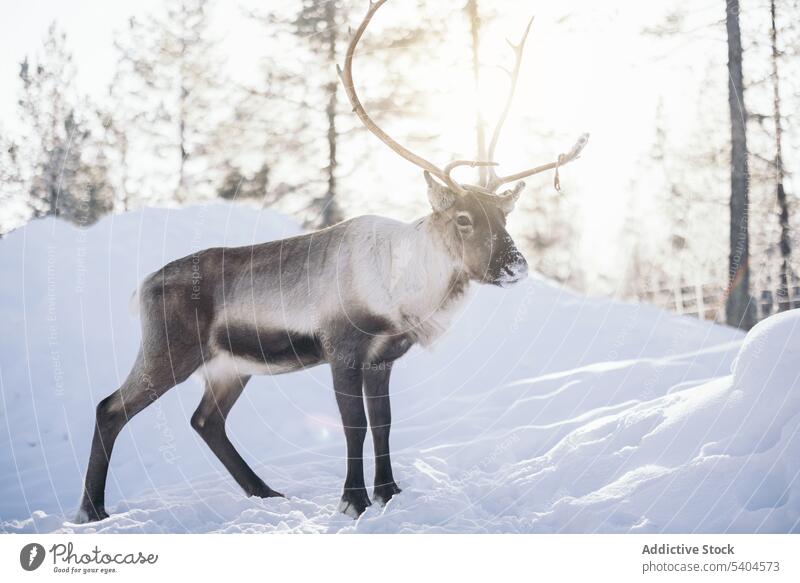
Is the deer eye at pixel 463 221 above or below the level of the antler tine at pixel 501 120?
below

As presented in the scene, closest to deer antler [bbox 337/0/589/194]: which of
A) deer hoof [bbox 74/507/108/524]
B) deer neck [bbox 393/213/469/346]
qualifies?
deer neck [bbox 393/213/469/346]

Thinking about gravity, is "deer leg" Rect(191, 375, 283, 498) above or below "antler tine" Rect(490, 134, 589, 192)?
below

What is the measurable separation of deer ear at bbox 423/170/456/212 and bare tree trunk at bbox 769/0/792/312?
5.00 meters

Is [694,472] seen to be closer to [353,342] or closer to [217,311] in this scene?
[353,342]

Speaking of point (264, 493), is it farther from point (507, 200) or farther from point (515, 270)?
point (507, 200)

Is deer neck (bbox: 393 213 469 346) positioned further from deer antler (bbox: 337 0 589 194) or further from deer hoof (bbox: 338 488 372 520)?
deer hoof (bbox: 338 488 372 520)

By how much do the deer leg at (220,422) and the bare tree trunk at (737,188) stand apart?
18.7ft

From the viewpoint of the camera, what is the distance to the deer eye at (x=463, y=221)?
3.99 m

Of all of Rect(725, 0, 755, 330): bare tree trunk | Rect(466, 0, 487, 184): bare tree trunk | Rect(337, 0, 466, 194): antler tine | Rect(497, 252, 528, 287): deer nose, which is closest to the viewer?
Rect(497, 252, 528, 287): deer nose

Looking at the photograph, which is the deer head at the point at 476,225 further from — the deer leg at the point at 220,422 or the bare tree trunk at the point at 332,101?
the bare tree trunk at the point at 332,101

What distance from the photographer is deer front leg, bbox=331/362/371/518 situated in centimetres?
399

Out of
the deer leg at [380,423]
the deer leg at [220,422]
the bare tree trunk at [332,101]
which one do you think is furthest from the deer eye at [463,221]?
the bare tree trunk at [332,101]

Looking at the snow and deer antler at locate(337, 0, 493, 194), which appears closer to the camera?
the snow
